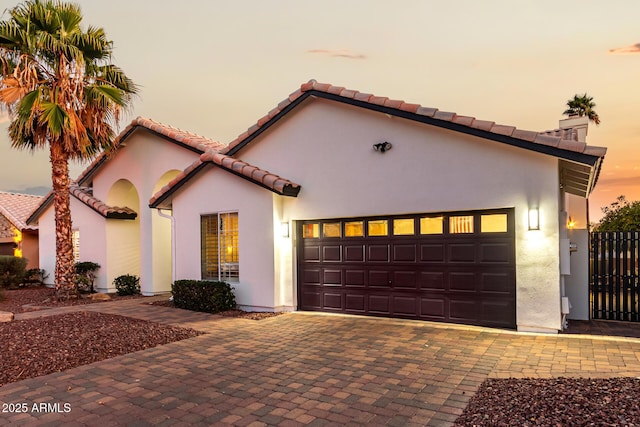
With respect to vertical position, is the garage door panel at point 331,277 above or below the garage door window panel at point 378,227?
below

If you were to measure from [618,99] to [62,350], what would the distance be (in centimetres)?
1675

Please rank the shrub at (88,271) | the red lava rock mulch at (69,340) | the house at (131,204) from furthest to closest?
the shrub at (88,271), the house at (131,204), the red lava rock mulch at (69,340)

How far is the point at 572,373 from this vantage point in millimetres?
5531

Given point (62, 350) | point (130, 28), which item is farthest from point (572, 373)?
point (130, 28)

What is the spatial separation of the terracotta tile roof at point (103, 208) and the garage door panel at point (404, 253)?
37.1 ft

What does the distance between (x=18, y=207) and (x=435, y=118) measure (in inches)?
971

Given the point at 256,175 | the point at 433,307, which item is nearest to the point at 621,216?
the point at 433,307

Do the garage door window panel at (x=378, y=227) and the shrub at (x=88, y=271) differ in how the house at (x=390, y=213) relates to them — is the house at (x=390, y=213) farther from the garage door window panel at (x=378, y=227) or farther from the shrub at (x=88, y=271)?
the shrub at (x=88, y=271)

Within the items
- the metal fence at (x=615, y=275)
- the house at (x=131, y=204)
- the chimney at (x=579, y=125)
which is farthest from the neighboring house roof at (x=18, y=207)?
the metal fence at (x=615, y=275)

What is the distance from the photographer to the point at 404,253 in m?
9.38

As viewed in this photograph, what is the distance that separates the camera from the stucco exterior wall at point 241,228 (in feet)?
35.2

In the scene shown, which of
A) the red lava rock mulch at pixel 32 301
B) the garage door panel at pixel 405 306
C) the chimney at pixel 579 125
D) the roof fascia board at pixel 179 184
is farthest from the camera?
the red lava rock mulch at pixel 32 301

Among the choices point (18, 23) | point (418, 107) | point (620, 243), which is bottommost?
point (620, 243)

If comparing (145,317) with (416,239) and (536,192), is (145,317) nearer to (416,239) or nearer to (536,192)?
(416,239)
